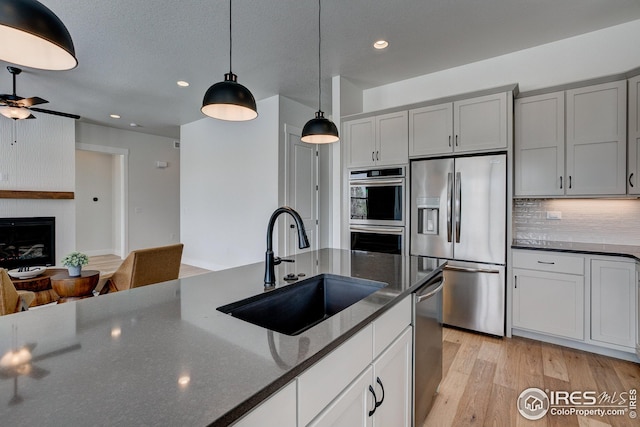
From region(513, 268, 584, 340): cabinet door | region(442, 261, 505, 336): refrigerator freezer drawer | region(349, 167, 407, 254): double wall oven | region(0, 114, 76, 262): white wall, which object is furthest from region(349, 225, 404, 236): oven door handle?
region(0, 114, 76, 262): white wall

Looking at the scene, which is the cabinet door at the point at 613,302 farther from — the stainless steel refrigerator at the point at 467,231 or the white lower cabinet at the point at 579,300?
the stainless steel refrigerator at the point at 467,231

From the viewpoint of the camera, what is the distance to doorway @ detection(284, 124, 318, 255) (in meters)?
4.67

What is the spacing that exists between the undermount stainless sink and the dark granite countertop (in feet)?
7.03

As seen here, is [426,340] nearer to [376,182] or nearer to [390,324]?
[390,324]

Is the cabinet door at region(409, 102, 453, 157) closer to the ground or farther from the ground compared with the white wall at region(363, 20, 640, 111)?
closer to the ground

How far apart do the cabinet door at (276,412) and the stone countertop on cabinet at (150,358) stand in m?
0.03

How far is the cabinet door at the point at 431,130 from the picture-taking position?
316 centimetres

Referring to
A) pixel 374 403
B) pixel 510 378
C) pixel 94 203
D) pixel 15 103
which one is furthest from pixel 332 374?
pixel 94 203

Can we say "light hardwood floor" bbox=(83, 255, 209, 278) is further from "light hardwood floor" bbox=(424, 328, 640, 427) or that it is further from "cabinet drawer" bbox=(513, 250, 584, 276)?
"cabinet drawer" bbox=(513, 250, 584, 276)

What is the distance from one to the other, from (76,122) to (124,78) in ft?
9.55

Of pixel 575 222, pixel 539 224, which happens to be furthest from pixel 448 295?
pixel 575 222

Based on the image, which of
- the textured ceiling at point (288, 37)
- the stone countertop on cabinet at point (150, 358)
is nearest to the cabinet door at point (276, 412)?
the stone countertop on cabinet at point (150, 358)

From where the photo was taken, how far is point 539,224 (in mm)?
3184

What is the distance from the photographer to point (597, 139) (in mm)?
2650
